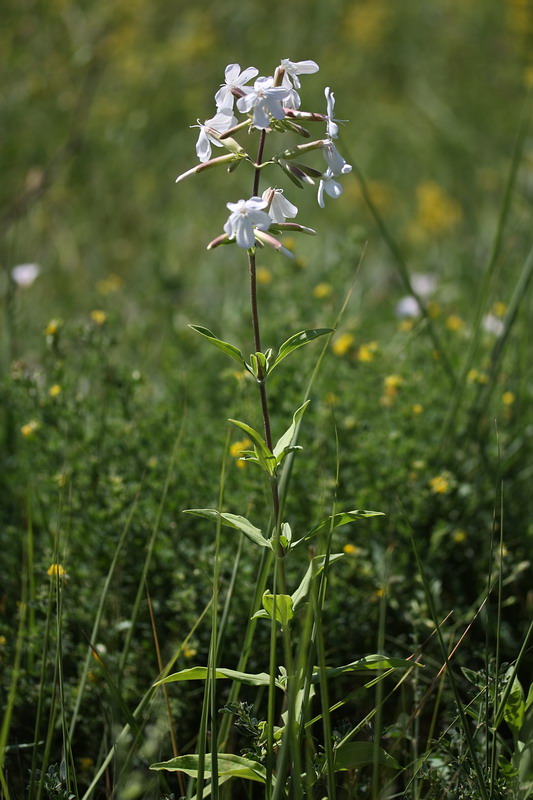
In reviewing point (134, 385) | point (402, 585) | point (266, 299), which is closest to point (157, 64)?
point (266, 299)

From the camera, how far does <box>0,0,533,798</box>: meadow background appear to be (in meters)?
1.86

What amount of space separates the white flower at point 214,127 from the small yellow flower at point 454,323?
5.56ft

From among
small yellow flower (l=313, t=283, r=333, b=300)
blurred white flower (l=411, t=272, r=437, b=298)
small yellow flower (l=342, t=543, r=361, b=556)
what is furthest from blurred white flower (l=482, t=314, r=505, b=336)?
small yellow flower (l=342, t=543, r=361, b=556)

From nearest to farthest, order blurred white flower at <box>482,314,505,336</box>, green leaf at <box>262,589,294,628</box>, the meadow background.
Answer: green leaf at <box>262,589,294,628</box> → the meadow background → blurred white flower at <box>482,314,505,336</box>

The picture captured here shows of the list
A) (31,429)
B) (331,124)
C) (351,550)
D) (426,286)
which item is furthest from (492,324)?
(331,124)

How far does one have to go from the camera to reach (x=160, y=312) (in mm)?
3648

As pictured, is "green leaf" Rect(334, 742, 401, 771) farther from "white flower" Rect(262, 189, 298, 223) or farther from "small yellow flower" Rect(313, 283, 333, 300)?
"small yellow flower" Rect(313, 283, 333, 300)

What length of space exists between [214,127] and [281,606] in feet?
2.78

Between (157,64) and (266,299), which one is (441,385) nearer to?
(266,299)

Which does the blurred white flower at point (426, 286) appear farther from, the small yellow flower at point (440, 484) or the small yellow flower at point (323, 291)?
the small yellow flower at point (440, 484)

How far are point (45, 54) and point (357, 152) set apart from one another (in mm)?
2370

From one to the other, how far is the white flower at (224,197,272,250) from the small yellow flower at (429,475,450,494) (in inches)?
46.5

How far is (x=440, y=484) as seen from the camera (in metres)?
2.12

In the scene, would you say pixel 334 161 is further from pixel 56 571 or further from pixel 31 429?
pixel 31 429
